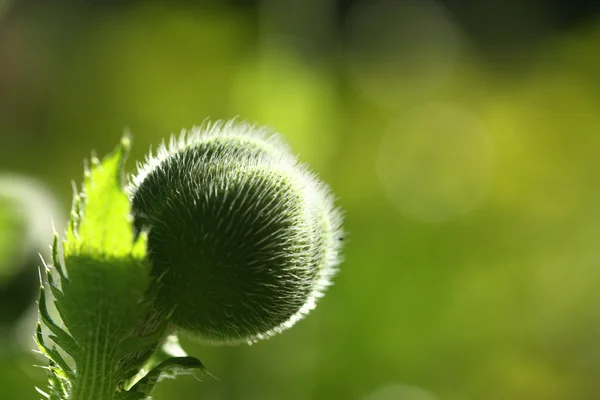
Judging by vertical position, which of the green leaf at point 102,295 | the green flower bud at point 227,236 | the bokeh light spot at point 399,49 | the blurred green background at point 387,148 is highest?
the bokeh light spot at point 399,49

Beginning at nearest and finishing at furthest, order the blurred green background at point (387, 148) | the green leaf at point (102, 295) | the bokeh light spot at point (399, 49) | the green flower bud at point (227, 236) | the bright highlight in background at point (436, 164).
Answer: the green leaf at point (102, 295) < the green flower bud at point (227, 236) < the blurred green background at point (387, 148) < the bright highlight in background at point (436, 164) < the bokeh light spot at point (399, 49)

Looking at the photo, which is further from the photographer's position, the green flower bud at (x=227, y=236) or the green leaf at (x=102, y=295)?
the green flower bud at (x=227, y=236)

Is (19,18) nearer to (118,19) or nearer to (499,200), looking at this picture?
(118,19)

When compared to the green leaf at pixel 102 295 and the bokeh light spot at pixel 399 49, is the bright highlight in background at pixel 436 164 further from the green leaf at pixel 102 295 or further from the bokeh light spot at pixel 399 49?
the green leaf at pixel 102 295

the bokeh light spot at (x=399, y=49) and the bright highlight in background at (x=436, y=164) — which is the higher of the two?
the bokeh light spot at (x=399, y=49)

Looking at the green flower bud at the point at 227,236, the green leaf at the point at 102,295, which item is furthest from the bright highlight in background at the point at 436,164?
the green leaf at the point at 102,295

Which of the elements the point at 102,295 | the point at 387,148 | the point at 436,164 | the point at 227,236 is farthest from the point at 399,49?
the point at 102,295

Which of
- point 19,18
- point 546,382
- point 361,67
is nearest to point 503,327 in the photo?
point 546,382
